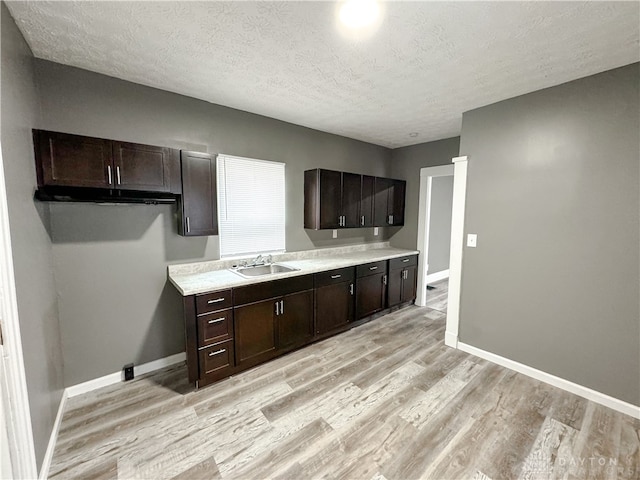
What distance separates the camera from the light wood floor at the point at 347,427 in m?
1.62

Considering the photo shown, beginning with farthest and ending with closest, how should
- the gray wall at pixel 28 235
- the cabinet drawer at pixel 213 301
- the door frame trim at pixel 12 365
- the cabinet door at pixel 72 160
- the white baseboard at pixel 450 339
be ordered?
the white baseboard at pixel 450 339
the cabinet drawer at pixel 213 301
the cabinet door at pixel 72 160
the gray wall at pixel 28 235
the door frame trim at pixel 12 365

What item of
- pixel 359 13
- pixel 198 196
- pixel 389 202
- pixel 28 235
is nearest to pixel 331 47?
pixel 359 13

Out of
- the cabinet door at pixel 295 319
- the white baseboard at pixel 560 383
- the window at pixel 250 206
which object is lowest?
the white baseboard at pixel 560 383

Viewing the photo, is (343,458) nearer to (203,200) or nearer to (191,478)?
(191,478)

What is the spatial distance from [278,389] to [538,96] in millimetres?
3547

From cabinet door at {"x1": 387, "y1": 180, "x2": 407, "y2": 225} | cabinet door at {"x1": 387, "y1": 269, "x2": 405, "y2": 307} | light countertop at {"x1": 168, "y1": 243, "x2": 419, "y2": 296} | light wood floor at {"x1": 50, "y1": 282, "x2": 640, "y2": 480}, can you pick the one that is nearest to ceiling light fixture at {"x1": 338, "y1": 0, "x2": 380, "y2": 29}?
light countertop at {"x1": 168, "y1": 243, "x2": 419, "y2": 296}

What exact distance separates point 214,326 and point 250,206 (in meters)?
1.43

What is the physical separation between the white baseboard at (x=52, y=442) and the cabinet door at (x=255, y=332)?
1251 millimetres

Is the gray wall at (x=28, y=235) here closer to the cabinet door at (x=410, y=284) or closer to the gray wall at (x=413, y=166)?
the cabinet door at (x=410, y=284)

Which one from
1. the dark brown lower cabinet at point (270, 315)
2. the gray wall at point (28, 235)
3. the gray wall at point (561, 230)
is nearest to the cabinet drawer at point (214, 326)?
the dark brown lower cabinet at point (270, 315)

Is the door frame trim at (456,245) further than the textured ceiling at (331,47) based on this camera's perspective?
Yes

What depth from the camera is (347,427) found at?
6.29 feet

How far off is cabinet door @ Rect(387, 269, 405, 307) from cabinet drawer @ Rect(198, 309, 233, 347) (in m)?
2.42

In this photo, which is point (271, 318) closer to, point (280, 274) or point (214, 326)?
point (280, 274)
